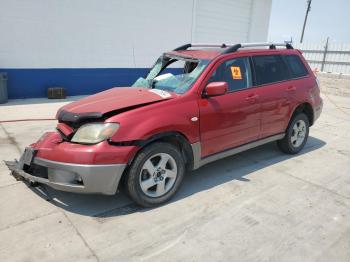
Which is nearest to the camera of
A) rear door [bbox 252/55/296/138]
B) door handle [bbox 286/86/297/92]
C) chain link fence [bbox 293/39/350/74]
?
rear door [bbox 252/55/296/138]

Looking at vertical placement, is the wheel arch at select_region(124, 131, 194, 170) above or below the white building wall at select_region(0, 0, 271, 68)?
below

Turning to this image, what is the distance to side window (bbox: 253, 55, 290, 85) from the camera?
468 centimetres

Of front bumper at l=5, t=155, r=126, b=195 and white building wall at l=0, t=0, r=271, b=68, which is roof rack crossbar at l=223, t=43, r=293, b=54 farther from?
white building wall at l=0, t=0, r=271, b=68

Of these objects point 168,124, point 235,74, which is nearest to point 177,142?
point 168,124

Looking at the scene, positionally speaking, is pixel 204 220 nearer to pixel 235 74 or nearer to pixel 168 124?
pixel 168 124

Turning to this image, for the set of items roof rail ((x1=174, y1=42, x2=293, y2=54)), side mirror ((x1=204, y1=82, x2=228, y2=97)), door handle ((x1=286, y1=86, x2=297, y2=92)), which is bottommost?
door handle ((x1=286, y1=86, x2=297, y2=92))

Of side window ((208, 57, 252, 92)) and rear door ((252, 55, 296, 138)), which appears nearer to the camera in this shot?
side window ((208, 57, 252, 92))

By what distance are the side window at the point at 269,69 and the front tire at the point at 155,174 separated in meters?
1.84

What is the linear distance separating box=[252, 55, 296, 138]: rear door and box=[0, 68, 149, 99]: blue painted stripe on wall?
23.1ft

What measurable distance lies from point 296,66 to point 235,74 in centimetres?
158

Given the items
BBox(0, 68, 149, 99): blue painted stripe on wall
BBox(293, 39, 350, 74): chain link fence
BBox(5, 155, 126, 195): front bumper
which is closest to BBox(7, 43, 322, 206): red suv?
BBox(5, 155, 126, 195): front bumper

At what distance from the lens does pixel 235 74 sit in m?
4.38

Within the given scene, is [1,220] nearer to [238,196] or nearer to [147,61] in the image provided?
[238,196]

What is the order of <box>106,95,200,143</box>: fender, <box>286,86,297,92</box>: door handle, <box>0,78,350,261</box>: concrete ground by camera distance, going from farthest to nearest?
1. <box>286,86,297,92</box>: door handle
2. <box>106,95,200,143</box>: fender
3. <box>0,78,350,261</box>: concrete ground
